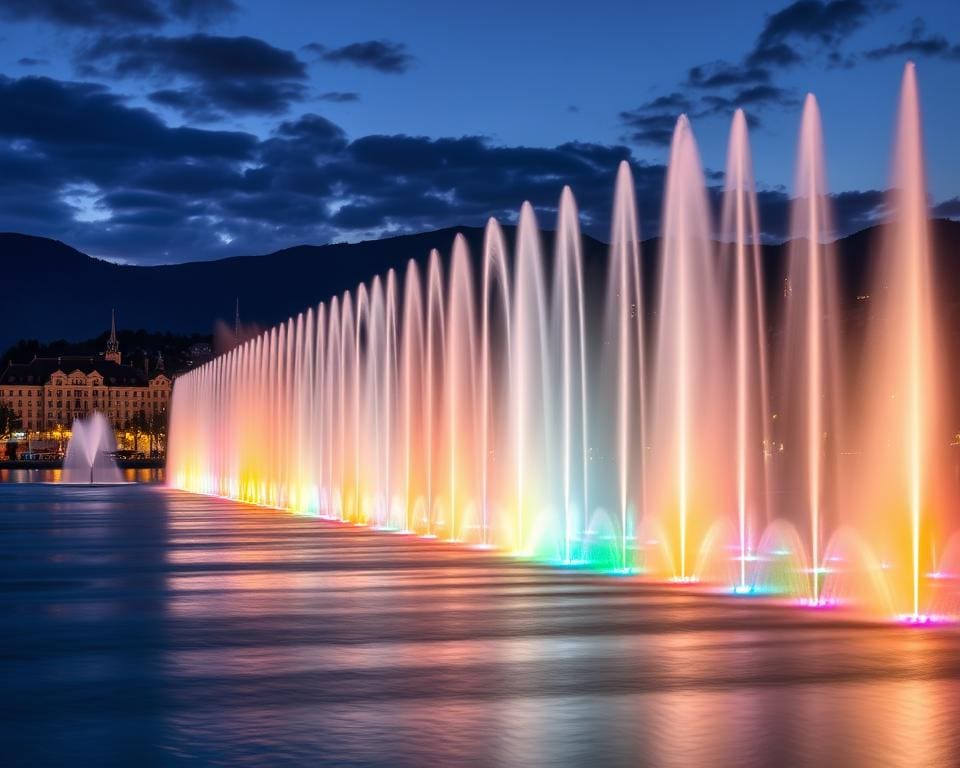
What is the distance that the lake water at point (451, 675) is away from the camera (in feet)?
34.6

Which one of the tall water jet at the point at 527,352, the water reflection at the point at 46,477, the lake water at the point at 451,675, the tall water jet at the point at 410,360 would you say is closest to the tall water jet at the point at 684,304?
the lake water at the point at 451,675

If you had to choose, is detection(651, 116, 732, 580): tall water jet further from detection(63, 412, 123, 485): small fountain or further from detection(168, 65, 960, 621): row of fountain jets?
detection(63, 412, 123, 485): small fountain

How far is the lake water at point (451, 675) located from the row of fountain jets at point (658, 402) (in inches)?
141

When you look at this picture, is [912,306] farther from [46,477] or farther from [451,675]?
[46,477]

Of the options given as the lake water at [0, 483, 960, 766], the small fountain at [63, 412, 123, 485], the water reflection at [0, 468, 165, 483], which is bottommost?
→ the lake water at [0, 483, 960, 766]

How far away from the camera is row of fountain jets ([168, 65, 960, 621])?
71.3 feet

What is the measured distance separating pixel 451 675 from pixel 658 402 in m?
17.7

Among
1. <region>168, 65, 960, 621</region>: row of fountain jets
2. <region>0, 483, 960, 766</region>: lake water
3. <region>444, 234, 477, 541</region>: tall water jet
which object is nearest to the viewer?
<region>0, 483, 960, 766</region>: lake water

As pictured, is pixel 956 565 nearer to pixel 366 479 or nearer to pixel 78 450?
pixel 366 479

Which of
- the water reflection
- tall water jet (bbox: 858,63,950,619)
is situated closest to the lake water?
tall water jet (bbox: 858,63,950,619)

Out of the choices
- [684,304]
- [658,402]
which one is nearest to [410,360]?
[658,402]

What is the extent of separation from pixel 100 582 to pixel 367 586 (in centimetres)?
438

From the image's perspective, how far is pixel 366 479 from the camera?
1941 inches

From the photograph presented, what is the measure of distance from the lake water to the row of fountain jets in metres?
3.59
